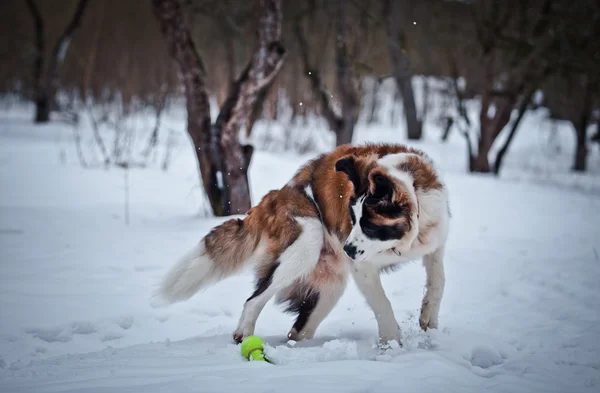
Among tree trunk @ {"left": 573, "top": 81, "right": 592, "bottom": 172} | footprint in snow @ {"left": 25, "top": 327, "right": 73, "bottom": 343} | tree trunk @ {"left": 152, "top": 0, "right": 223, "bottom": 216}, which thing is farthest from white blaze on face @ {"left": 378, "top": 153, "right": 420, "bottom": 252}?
tree trunk @ {"left": 573, "top": 81, "right": 592, "bottom": 172}

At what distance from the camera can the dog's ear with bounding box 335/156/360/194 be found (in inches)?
131

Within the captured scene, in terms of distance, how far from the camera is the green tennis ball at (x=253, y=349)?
9.58ft

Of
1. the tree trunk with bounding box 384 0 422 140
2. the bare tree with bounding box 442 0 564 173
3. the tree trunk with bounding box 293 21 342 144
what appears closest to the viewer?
the tree trunk with bounding box 293 21 342 144

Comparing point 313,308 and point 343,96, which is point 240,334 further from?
point 343,96

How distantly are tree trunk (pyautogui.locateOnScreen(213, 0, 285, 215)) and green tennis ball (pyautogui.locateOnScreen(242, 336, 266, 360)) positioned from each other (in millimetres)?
4019

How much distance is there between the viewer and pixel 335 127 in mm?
11281

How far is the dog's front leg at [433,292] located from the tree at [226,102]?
3659mm

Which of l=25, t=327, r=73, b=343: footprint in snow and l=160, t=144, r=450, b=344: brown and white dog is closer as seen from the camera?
l=160, t=144, r=450, b=344: brown and white dog

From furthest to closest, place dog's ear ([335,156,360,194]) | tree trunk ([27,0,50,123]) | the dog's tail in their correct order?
1. tree trunk ([27,0,50,123])
2. the dog's tail
3. dog's ear ([335,156,360,194])

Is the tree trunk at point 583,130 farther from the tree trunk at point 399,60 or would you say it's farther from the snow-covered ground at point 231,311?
the snow-covered ground at point 231,311

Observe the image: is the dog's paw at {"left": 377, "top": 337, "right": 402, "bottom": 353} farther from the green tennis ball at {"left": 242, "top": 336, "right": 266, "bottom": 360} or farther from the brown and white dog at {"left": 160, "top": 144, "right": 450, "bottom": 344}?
the green tennis ball at {"left": 242, "top": 336, "right": 266, "bottom": 360}

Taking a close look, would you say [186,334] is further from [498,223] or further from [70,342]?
[498,223]

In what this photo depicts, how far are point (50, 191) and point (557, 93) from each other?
634 inches

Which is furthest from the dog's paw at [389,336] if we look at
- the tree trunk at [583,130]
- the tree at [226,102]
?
the tree trunk at [583,130]
